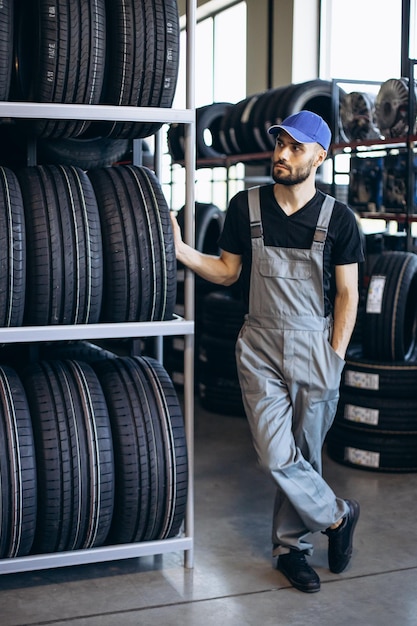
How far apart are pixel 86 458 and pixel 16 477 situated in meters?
0.27

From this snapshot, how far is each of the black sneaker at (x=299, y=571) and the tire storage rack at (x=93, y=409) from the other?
1.34ft

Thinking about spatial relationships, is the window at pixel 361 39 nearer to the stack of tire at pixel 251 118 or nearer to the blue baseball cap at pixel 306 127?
the stack of tire at pixel 251 118

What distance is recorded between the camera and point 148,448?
343 cm

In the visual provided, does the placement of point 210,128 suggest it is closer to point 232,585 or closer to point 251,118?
point 251,118

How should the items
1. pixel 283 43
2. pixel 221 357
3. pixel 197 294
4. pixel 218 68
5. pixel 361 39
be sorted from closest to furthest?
pixel 221 357, pixel 197 294, pixel 361 39, pixel 283 43, pixel 218 68

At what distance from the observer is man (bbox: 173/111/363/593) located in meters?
3.43

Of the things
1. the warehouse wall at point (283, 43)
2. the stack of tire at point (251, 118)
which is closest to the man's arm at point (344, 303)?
the stack of tire at point (251, 118)

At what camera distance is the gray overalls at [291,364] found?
11.2 ft

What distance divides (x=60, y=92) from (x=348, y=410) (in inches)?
107

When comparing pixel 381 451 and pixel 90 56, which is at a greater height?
pixel 90 56

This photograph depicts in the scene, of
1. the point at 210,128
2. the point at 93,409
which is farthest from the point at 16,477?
the point at 210,128

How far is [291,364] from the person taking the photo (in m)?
3.44

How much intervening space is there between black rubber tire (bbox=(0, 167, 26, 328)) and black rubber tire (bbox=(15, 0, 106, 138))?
40 cm

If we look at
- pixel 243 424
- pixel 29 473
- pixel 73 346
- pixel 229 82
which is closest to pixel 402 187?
pixel 243 424
